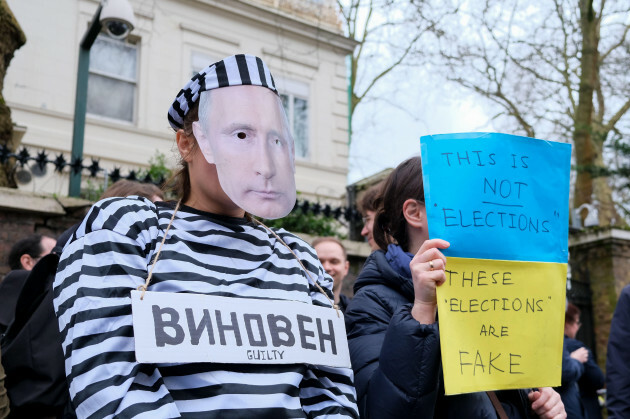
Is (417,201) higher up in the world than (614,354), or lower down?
higher up

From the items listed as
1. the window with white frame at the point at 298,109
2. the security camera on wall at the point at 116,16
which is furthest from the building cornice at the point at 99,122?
the security camera on wall at the point at 116,16

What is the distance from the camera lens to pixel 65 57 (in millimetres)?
11742

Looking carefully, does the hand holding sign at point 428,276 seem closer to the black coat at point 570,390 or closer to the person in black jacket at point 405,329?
the person in black jacket at point 405,329

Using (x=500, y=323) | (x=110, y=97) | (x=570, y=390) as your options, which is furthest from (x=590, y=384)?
(x=110, y=97)

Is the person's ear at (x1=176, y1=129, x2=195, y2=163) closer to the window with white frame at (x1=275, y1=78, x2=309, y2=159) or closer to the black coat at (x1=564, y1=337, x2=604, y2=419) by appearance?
the black coat at (x1=564, y1=337, x2=604, y2=419)

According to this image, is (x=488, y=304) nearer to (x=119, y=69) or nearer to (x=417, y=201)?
(x=417, y=201)

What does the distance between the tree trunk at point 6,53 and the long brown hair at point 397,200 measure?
4405 mm

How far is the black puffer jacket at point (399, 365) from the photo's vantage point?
5.71 feet

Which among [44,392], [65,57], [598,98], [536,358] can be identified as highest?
[598,98]

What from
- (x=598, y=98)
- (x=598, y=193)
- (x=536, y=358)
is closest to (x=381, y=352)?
(x=536, y=358)

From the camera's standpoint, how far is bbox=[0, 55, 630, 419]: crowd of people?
1451mm

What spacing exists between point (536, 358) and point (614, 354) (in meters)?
1.57

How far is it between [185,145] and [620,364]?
2443mm

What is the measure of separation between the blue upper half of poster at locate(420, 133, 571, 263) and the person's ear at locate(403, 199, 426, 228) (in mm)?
339
